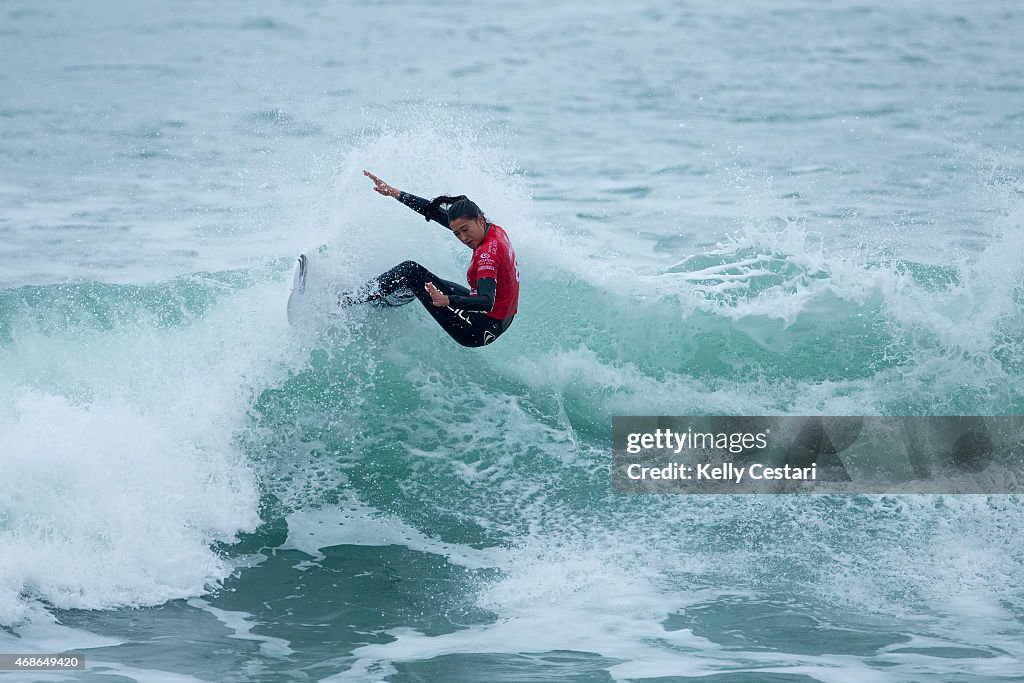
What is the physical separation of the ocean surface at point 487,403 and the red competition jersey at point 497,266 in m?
1.53

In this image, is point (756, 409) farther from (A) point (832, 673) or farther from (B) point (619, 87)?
(B) point (619, 87)

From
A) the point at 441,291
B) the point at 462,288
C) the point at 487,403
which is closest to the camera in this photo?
the point at 441,291

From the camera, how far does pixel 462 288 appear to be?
8.38m

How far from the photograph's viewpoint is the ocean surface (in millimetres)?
6996

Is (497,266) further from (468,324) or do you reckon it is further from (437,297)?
(468,324)

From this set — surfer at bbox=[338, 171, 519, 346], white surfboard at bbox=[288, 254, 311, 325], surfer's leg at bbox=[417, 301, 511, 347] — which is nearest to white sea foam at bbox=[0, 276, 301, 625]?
white surfboard at bbox=[288, 254, 311, 325]

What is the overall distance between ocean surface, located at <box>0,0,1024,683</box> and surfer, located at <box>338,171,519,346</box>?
1.64 feet

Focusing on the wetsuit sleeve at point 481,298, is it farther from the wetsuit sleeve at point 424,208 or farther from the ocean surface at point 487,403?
the ocean surface at point 487,403

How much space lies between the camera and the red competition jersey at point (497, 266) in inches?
296

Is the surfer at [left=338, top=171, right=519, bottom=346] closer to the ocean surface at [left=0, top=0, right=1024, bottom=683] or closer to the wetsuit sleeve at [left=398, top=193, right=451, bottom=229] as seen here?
the wetsuit sleeve at [left=398, top=193, right=451, bottom=229]

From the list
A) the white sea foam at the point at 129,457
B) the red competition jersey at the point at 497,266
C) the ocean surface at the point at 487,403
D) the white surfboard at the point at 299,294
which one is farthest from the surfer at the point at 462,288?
the white sea foam at the point at 129,457

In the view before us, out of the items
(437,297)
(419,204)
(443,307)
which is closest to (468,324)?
(443,307)

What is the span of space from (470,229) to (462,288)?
3.09ft

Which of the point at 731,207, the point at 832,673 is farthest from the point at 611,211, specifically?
the point at 832,673
